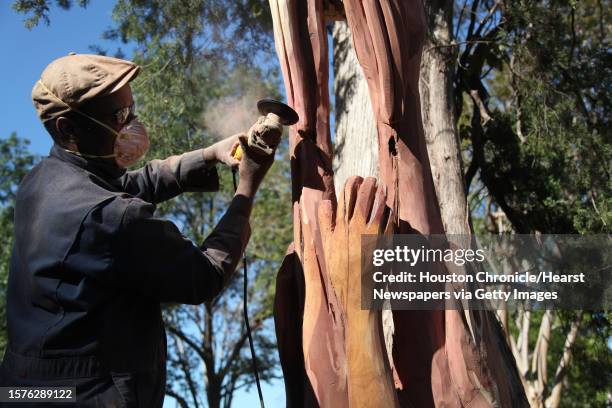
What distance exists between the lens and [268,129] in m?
2.29

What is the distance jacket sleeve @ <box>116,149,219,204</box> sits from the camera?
2.52 m

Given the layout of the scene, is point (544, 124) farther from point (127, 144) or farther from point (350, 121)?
point (127, 144)

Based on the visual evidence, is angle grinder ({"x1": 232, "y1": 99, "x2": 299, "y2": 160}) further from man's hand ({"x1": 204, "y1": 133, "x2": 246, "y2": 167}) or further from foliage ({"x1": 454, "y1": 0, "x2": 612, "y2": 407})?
foliage ({"x1": 454, "y1": 0, "x2": 612, "y2": 407})

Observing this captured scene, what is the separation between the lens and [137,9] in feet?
24.7

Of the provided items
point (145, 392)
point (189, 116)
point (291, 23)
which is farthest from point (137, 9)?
point (145, 392)

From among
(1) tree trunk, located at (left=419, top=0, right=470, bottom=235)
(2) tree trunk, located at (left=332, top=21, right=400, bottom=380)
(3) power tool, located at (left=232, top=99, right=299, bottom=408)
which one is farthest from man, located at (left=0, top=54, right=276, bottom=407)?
(1) tree trunk, located at (left=419, top=0, right=470, bottom=235)

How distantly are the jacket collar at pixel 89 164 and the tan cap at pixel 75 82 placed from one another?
0.33ft

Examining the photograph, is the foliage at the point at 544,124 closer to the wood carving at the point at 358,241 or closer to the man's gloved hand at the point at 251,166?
the wood carving at the point at 358,241

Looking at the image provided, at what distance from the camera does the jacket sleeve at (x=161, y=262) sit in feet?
6.23

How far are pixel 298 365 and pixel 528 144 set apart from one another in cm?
445

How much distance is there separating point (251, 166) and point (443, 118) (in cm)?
329

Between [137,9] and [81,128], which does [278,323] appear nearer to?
[81,128]

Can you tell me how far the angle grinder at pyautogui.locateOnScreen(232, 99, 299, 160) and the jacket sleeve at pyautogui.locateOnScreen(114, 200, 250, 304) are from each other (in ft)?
1.45

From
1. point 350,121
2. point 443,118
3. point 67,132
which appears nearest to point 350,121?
point 350,121
